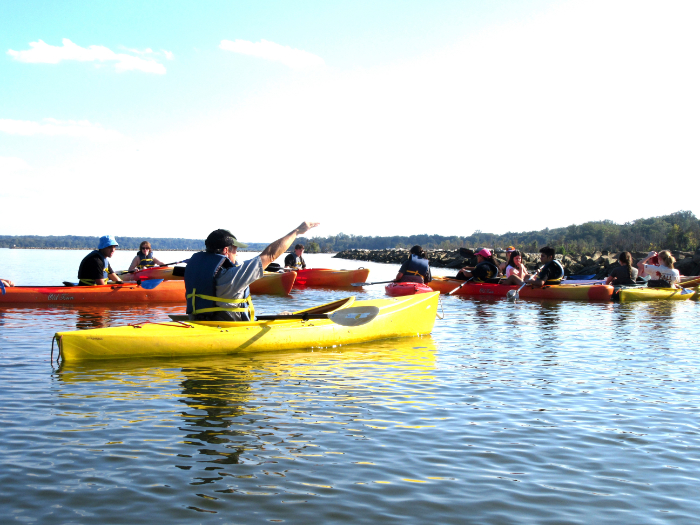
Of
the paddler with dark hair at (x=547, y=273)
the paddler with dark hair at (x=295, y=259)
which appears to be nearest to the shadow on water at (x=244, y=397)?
the paddler with dark hair at (x=547, y=273)

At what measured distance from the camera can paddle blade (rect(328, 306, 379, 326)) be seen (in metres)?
9.36

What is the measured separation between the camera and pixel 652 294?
709 inches

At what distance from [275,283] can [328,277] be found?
11.2 feet

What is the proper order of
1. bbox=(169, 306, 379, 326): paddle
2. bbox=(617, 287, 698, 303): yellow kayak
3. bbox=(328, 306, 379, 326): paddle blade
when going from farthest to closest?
bbox=(617, 287, 698, 303): yellow kayak < bbox=(328, 306, 379, 326): paddle blade < bbox=(169, 306, 379, 326): paddle

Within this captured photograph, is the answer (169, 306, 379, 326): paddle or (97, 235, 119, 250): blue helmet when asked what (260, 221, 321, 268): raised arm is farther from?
(97, 235, 119, 250): blue helmet

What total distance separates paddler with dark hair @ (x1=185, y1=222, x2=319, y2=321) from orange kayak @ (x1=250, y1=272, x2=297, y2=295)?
11028 mm

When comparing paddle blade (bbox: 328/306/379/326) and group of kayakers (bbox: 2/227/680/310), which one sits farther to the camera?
paddle blade (bbox: 328/306/379/326)

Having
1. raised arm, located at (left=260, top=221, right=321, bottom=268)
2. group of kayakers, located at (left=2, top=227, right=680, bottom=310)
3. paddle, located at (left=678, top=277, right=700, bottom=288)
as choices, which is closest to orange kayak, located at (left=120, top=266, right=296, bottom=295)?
group of kayakers, located at (left=2, top=227, right=680, bottom=310)

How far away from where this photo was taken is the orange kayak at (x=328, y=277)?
22453mm

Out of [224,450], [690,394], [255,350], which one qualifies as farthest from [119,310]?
[690,394]

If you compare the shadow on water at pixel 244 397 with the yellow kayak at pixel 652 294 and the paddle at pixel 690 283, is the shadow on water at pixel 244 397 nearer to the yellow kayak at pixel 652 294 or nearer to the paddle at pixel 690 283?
the yellow kayak at pixel 652 294

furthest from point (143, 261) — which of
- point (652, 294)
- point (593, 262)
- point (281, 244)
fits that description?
point (593, 262)

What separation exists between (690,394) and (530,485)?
362 centimetres

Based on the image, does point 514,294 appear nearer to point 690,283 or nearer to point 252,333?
point 690,283
